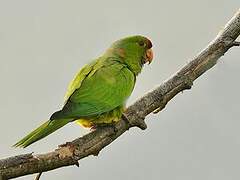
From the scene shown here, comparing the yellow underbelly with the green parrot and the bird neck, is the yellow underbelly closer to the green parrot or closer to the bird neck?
the green parrot

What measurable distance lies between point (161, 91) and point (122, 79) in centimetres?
14

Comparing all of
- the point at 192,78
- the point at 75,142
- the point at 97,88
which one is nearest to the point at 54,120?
the point at 75,142

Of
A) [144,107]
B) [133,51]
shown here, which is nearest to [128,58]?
[133,51]

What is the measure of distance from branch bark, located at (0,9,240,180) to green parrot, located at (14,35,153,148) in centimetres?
5

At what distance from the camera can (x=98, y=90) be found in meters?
1.77

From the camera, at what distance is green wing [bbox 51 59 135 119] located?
1.70 meters

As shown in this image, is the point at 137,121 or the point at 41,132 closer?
the point at 41,132

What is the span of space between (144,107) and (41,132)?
435mm

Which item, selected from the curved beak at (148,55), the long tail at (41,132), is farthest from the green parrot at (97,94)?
the curved beak at (148,55)

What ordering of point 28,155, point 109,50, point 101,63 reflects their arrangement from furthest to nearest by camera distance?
point 109,50, point 101,63, point 28,155

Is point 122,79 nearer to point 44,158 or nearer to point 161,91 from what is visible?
point 161,91

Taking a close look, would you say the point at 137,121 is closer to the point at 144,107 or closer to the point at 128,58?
the point at 144,107

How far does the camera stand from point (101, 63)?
192cm

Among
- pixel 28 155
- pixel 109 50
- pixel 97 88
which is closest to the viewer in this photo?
pixel 28 155
